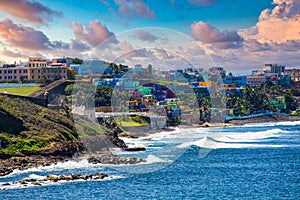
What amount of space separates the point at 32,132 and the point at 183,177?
20890 millimetres

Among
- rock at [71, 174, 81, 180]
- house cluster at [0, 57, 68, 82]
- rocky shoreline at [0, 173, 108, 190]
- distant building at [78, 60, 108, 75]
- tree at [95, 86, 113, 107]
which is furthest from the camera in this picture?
distant building at [78, 60, 108, 75]

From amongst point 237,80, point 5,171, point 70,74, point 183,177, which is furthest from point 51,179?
point 237,80

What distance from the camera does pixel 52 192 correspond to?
128 ft

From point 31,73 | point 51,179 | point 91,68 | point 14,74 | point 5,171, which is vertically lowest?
point 51,179

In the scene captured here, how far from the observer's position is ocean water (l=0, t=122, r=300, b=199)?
38.7m

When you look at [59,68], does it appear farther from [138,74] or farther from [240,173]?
[240,173]

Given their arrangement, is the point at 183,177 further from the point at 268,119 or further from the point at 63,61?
the point at 268,119

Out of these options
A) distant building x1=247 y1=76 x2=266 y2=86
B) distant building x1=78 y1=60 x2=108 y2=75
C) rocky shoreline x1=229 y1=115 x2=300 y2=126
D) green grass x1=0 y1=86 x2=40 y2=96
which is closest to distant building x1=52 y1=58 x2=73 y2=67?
distant building x1=78 y1=60 x2=108 y2=75

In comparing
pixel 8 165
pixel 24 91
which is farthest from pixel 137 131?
pixel 8 165

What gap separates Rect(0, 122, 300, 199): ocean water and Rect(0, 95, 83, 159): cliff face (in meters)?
4.35

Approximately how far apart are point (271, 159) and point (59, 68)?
7751 cm

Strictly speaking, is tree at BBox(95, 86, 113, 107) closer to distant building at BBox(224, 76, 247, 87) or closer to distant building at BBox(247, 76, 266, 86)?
distant building at BBox(224, 76, 247, 87)

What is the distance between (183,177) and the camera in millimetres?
46438

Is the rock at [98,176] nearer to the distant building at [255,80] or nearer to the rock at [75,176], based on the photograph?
the rock at [75,176]
